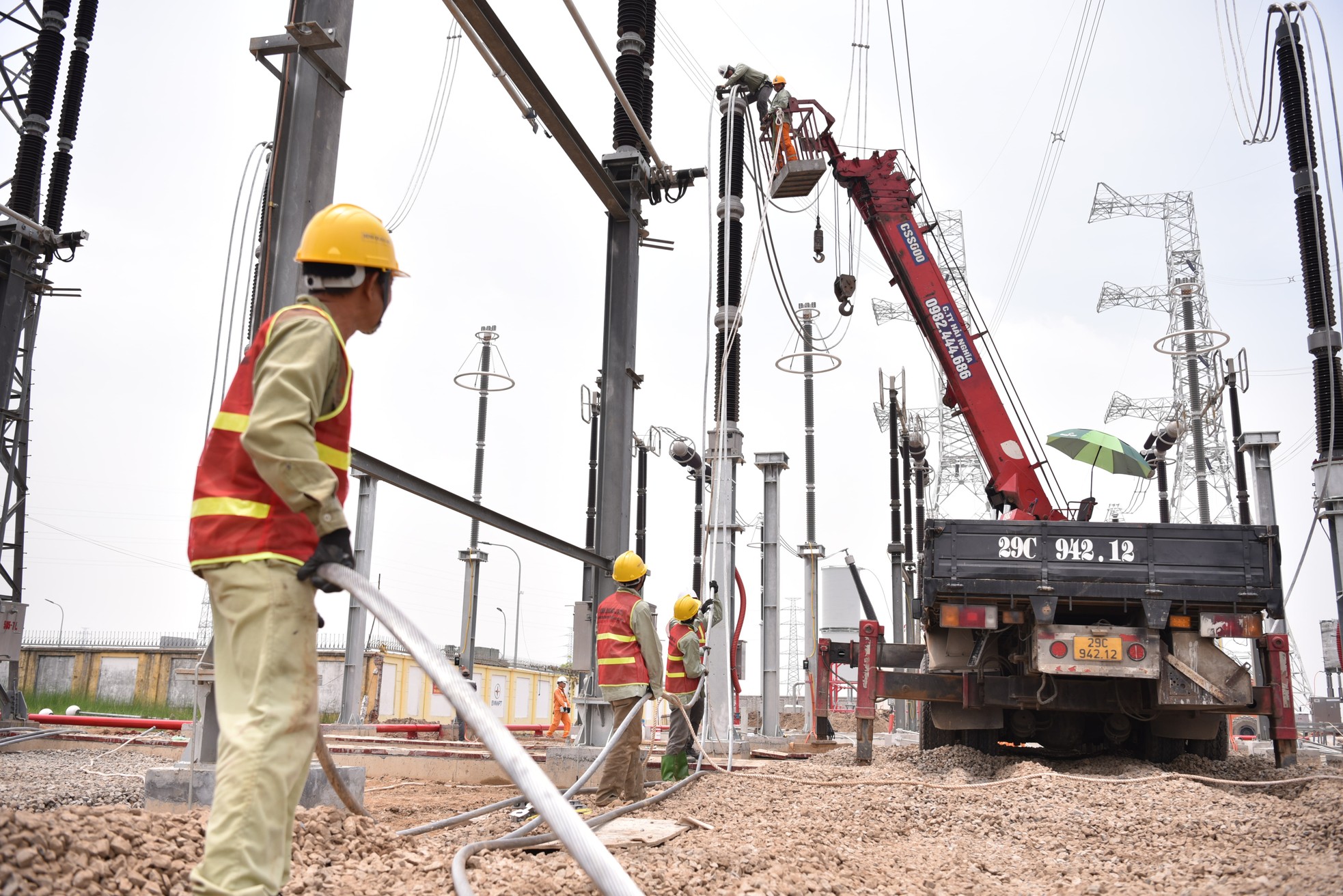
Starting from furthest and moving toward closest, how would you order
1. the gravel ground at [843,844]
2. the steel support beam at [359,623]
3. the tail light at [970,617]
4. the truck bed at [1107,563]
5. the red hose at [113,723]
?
1. the steel support beam at [359,623]
2. the red hose at [113,723]
3. the tail light at [970,617]
4. the truck bed at [1107,563]
5. the gravel ground at [843,844]

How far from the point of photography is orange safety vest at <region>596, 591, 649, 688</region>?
830 cm

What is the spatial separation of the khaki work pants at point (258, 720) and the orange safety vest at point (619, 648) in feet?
18.1

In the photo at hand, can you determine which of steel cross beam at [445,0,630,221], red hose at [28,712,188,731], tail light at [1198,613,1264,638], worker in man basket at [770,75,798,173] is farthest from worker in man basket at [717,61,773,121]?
red hose at [28,712,188,731]

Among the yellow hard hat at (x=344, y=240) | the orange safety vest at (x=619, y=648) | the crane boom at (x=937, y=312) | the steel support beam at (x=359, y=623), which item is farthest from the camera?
the steel support beam at (x=359, y=623)

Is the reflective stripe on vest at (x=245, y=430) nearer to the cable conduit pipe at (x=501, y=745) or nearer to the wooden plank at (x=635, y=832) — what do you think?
the cable conduit pipe at (x=501, y=745)

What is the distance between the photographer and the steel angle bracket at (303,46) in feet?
19.0

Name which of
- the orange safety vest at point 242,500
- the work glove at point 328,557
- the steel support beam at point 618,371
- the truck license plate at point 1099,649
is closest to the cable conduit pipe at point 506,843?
the work glove at point 328,557

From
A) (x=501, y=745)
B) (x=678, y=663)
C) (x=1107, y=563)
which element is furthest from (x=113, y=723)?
(x=501, y=745)

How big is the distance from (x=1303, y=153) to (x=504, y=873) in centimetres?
1413

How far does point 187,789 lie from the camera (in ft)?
16.9

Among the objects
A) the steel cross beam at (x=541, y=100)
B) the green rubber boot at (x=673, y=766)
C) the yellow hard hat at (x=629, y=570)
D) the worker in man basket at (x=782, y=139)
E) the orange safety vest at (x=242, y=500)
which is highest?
the worker in man basket at (x=782, y=139)

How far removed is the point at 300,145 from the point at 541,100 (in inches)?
140

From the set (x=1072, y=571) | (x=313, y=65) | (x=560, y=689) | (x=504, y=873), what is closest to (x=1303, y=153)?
(x=1072, y=571)

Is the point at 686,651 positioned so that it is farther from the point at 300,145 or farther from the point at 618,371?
the point at 300,145
